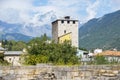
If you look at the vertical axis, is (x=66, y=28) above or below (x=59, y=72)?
above

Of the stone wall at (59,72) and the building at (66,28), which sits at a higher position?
the building at (66,28)

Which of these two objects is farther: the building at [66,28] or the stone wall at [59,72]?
the building at [66,28]

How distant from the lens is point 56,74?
45.5ft

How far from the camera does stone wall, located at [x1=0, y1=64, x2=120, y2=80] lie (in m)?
13.7

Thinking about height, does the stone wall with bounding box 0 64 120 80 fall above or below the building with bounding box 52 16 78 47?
below

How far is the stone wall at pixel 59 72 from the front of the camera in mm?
13719

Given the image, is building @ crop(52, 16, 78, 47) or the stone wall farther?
building @ crop(52, 16, 78, 47)

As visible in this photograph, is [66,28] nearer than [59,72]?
No

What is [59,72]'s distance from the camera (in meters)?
13.9

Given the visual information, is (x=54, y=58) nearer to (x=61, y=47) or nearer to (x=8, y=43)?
(x=61, y=47)

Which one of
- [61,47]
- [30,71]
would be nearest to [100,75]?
[30,71]

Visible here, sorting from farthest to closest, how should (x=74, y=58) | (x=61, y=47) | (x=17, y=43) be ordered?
(x=17, y=43) → (x=61, y=47) → (x=74, y=58)

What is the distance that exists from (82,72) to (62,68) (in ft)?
2.34

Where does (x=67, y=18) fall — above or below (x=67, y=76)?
above
